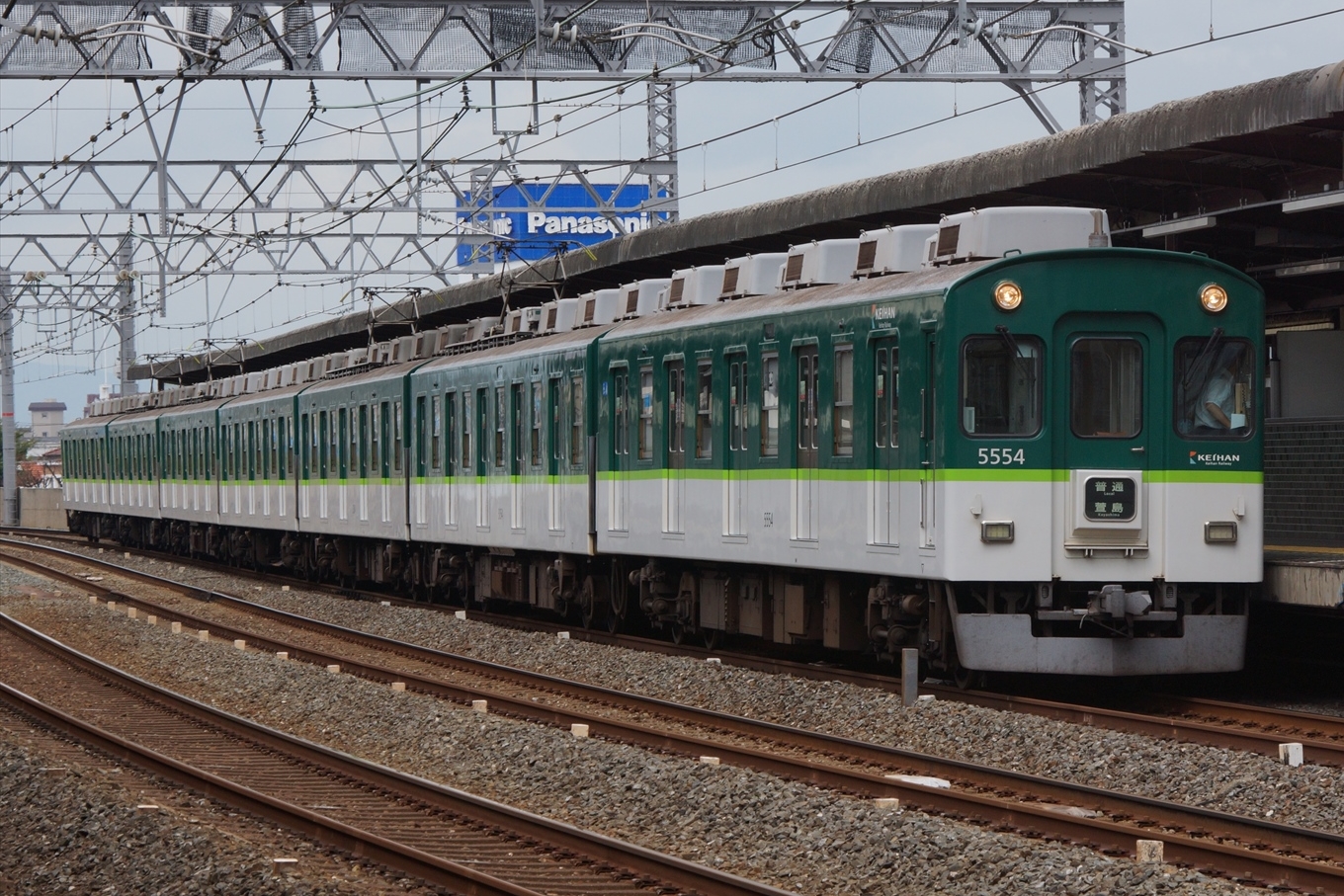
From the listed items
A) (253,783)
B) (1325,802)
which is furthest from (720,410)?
(1325,802)

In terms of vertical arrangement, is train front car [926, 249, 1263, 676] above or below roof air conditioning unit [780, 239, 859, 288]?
below

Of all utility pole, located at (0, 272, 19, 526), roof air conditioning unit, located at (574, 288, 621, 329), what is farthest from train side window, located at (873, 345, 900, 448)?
utility pole, located at (0, 272, 19, 526)

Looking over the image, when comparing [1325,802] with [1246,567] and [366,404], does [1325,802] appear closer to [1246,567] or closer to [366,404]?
[1246,567]

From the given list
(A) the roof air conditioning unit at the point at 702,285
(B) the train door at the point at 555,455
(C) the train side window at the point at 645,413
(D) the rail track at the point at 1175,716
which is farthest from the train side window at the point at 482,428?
(D) the rail track at the point at 1175,716

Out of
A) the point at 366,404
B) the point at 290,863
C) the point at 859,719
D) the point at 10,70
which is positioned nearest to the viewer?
the point at 290,863

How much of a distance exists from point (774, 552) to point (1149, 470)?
3.39 meters

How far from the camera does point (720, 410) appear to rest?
16.6 m

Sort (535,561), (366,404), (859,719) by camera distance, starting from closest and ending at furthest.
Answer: (859,719) < (535,561) < (366,404)

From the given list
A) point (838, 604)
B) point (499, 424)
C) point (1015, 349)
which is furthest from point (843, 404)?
point (499, 424)

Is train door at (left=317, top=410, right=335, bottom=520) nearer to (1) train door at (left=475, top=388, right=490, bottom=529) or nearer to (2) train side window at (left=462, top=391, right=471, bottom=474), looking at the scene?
(2) train side window at (left=462, top=391, right=471, bottom=474)

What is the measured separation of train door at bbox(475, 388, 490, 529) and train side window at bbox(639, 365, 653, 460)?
15.6 ft

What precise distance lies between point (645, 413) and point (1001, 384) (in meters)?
5.58

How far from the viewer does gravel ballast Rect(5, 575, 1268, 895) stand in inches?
331

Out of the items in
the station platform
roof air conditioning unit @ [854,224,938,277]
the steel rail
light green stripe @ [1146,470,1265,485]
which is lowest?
the steel rail
